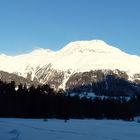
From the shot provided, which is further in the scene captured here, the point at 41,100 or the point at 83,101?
the point at 83,101

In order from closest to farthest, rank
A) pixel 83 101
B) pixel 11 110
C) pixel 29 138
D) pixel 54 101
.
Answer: pixel 29 138 → pixel 11 110 → pixel 54 101 → pixel 83 101

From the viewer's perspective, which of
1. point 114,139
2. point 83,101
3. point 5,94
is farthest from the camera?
point 83,101

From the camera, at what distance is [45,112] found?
145125mm

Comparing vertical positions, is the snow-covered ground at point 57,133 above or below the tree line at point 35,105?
below

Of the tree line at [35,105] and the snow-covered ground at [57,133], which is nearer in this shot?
the snow-covered ground at [57,133]

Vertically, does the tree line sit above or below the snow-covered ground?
above

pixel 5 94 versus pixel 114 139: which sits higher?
pixel 5 94

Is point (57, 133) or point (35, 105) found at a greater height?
point (35, 105)

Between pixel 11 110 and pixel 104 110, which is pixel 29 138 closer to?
pixel 11 110

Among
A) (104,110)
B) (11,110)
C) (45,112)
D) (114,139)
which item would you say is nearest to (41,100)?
(45,112)

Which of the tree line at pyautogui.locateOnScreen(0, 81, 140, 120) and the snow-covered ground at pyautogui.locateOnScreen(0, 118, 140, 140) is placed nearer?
the snow-covered ground at pyautogui.locateOnScreen(0, 118, 140, 140)

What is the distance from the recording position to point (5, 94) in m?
144

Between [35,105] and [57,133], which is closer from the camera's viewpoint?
[57,133]

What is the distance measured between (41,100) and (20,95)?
773cm
